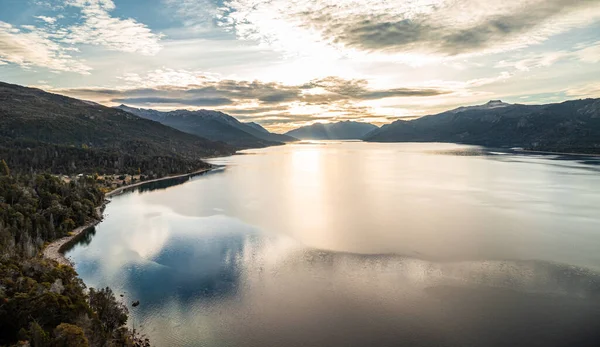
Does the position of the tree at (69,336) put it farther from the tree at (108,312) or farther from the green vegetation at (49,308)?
the tree at (108,312)

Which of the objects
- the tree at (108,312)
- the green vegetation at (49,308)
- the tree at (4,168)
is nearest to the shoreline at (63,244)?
the green vegetation at (49,308)

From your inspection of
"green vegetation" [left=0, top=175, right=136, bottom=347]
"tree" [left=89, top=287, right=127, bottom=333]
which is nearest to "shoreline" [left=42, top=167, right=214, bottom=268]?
"green vegetation" [left=0, top=175, right=136, bottom=347]

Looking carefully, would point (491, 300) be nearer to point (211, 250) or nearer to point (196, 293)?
point (196, 293)

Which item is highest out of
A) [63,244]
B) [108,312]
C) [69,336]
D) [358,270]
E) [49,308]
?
[49,308]

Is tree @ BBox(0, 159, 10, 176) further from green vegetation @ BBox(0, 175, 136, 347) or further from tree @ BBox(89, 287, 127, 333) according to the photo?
tree @ BBox(89, 287, 127, 333)

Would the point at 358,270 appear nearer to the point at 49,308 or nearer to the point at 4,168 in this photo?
the point at 49,308

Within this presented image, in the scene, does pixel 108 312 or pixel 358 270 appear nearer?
pixel 108 312

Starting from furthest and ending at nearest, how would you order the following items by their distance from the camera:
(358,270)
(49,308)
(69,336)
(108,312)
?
(358,270) → (108,312) → (49,308) → (69,336)

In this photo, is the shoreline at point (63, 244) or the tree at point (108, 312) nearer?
the tree at point (108, 312)

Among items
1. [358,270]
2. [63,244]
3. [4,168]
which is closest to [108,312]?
[358,270]
